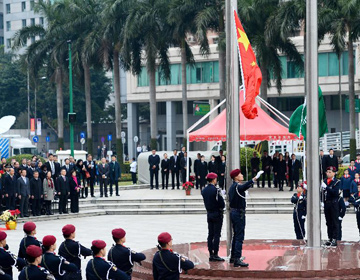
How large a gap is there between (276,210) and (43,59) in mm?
29911

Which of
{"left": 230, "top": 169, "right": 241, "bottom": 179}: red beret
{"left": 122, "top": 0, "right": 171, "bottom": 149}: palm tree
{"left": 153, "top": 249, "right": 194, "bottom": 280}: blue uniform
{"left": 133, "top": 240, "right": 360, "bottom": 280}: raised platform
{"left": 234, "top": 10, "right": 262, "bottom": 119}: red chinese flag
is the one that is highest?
{"left": 122, "top": 0, "right": 171, "bottom": 149}: palm tree

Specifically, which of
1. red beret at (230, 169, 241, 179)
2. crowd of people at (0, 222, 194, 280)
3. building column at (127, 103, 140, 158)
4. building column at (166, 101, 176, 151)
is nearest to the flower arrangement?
red beret at (230, 169, 241, 179)

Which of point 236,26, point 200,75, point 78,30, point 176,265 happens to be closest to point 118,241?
point 176,265

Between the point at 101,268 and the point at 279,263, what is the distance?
584cm

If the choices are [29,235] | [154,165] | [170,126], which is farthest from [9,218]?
[170,126]

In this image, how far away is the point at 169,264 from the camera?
11.7 meters

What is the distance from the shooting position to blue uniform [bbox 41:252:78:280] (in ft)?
37.8

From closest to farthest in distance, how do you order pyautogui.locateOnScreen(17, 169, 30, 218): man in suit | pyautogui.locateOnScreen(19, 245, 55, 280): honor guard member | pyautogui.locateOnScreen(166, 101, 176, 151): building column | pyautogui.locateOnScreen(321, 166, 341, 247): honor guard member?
pyautogui.locateOnScreen(19, 245, 55, 280): honor guard member < pyautogui.locateOnScreen(321, 166, 341, 247): honor guard member < pyautogui.locateOnScreen(17, 169, 30, 218): man in suit < pyautogui.locateOnScreen(166, 101, 176, 151): building column

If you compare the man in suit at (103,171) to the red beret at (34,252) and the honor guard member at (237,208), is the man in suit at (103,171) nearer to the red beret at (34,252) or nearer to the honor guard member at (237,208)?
the honor guard member at (237,208)

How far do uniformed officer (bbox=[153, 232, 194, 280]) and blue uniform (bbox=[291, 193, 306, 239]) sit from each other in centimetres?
A: 797

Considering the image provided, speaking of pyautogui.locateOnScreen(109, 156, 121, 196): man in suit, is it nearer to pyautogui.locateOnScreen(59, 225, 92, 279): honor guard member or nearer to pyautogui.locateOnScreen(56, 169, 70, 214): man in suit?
pyautogui.locateOnScreen(56, 169, 70, 214): man in suit

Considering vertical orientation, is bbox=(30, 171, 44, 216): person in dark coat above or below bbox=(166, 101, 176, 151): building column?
below

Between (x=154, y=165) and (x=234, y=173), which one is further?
(x=154, y=165)

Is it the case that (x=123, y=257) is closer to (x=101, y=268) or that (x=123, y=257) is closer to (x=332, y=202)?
(x=101, y=268)
